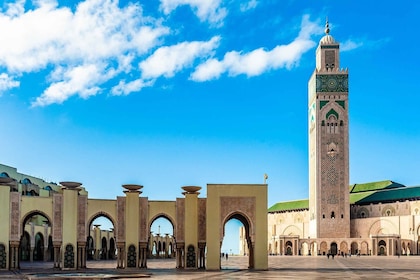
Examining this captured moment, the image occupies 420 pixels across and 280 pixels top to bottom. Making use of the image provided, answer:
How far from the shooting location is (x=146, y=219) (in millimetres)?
27031

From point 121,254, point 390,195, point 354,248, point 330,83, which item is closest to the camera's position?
point 121,254

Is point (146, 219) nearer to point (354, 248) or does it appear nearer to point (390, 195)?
point (354, 248)

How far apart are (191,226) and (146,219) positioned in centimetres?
201

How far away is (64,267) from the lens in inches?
1014

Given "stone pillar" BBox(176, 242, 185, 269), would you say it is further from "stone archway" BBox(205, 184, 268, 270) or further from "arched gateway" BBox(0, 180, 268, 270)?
"stone archway" BBox(205, 184, 268, 270)

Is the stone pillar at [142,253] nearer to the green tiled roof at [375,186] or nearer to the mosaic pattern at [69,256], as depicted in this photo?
Result: the mosaic pattern at [69,256]

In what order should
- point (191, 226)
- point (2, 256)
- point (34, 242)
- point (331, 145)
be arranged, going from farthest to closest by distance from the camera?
point (331, 145), point (34, 242), point (191, 226), point (2, 256)

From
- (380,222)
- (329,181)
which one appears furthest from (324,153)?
(380,222)

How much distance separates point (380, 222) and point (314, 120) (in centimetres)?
1335

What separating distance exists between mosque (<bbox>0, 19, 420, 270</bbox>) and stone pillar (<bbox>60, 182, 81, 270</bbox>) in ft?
0.14

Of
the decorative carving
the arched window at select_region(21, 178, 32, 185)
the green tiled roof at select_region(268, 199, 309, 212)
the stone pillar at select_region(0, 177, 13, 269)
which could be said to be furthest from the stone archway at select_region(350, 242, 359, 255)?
the stone pillar at select_region(0, 177, 13, 269)

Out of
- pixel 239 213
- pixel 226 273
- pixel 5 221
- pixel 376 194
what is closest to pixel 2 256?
pixel 5 221

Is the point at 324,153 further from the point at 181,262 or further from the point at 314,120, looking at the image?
the point at 181,262

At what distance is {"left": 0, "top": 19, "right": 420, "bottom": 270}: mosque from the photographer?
85.7 ft
